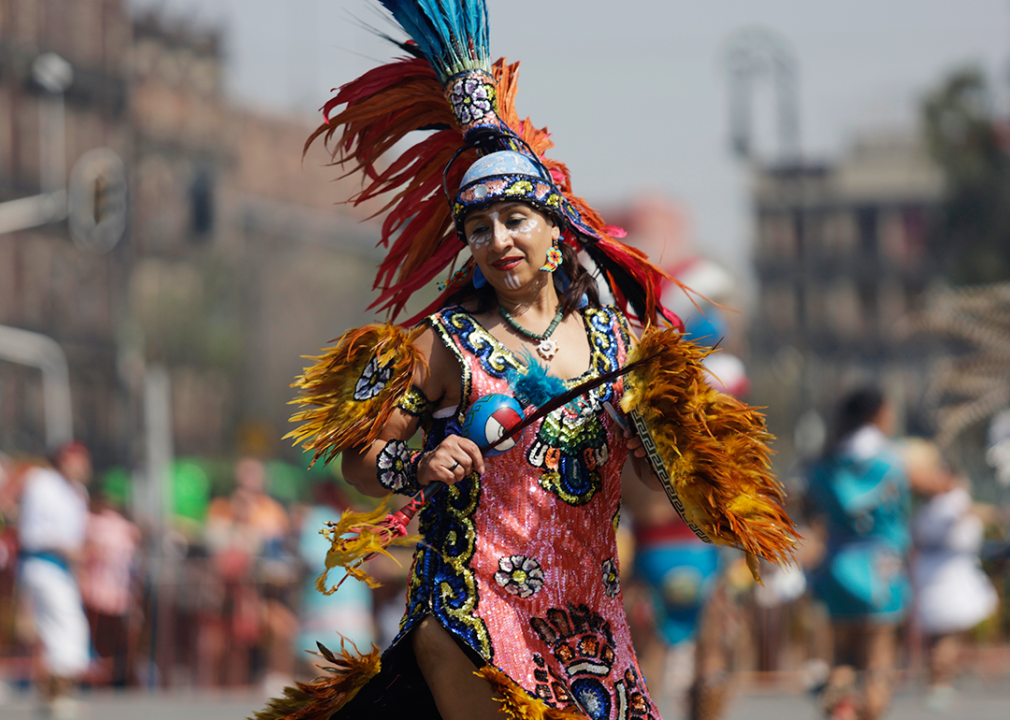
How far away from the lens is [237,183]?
62.5m

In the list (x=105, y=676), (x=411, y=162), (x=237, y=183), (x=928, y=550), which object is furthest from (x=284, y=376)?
(x=411, y=162)

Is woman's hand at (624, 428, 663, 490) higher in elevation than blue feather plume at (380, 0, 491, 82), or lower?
lower

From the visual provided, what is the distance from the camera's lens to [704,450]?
3428mm

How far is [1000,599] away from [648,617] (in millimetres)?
5065

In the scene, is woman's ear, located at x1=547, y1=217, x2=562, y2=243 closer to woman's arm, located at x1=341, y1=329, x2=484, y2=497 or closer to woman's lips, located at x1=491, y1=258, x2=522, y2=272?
woman's lips, located at x1=491, y1=258, x2=522, y2=272

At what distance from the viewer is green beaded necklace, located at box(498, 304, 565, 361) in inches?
141

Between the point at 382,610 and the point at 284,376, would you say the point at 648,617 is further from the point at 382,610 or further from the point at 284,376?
the point at 284,376

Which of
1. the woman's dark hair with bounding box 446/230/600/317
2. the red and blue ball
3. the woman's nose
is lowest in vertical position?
the red and blue ball

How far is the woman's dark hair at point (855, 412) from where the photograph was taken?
738 cm

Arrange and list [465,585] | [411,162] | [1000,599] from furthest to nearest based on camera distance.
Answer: [1000,599], [411,162], [465,585]

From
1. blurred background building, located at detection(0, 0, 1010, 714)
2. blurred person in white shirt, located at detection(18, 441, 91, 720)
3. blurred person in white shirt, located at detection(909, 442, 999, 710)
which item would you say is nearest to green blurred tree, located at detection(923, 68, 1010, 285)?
blurred background building, located at detection(0, 0, 1010, 714)

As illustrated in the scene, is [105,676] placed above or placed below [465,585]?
below

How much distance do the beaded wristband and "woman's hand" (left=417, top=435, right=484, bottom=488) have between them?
76 millimetres

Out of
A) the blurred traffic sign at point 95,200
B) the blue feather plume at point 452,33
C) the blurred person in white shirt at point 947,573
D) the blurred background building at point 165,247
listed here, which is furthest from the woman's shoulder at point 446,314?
the blurred background building at point 165,247
